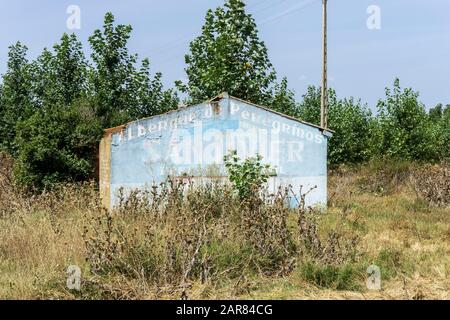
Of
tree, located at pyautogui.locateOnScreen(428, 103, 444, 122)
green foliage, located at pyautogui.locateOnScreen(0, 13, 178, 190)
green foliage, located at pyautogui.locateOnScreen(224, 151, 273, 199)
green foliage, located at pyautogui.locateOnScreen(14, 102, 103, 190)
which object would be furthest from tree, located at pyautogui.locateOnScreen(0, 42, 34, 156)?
tree, located at pyautogui.locateOnScreen(428, 103, 444, 122)

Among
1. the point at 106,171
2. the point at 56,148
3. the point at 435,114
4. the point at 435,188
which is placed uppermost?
the point at 435,114

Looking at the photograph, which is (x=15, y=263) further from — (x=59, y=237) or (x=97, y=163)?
(x=97, y=163)

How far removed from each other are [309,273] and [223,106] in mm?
7767

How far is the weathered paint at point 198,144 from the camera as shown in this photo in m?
13.7

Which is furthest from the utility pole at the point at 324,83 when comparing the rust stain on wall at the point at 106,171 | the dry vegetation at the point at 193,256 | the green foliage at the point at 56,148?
the dry vegetation at the point at 193,256

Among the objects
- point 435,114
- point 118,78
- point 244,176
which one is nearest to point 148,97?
point 118,78

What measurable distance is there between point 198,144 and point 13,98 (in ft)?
40.1

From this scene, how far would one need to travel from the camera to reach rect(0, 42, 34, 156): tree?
21516 millimetres

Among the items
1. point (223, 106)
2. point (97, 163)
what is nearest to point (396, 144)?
point (223, 106)

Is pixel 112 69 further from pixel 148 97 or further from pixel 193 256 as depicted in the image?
pixel 193 256

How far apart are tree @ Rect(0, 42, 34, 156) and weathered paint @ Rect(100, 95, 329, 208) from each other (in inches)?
368

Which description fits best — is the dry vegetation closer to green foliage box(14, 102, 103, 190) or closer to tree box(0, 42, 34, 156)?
green foliage box(14, 102, 103, 190)

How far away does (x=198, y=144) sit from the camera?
13812 millimetres

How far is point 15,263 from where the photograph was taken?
710cm
